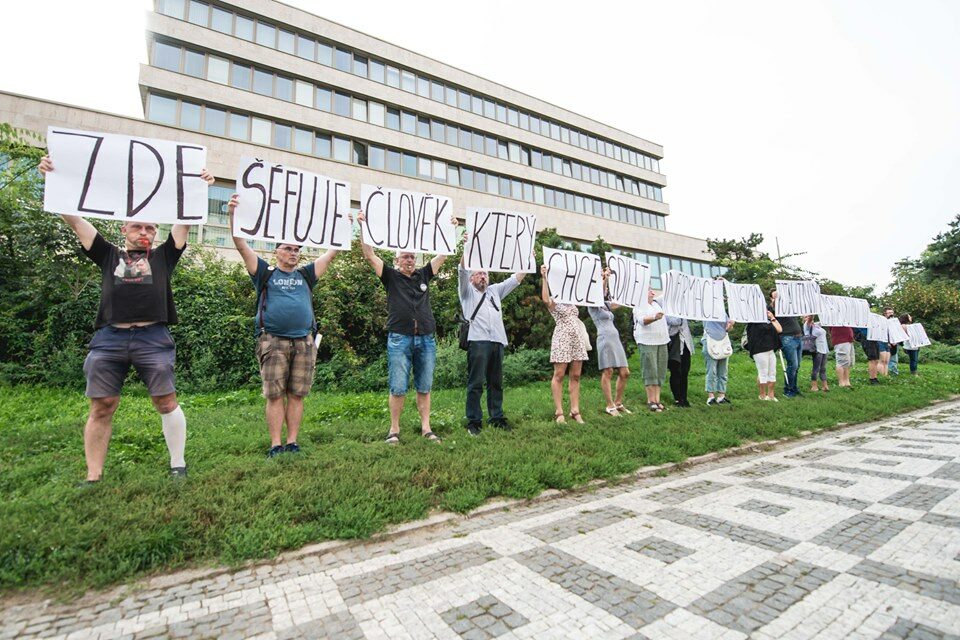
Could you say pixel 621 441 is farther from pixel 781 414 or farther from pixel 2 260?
pixel 2 260

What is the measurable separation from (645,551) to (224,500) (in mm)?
2515

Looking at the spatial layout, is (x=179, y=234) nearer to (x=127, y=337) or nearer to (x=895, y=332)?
(x=127, y=337)

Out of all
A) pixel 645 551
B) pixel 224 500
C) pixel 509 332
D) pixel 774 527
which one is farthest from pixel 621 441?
pixel 509 332

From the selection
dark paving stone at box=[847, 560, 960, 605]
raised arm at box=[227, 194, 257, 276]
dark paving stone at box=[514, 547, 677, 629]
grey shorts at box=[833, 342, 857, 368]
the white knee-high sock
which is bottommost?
dark paving stone at box=[514, 547, 677, 629]

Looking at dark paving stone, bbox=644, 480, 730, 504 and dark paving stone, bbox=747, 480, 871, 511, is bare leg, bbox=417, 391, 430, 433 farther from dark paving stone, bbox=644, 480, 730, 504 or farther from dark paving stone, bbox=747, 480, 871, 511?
dark paving stone, bbox=747, 480, 871, 511

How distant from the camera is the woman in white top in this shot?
23.3 ft

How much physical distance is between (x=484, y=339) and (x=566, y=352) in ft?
4.10

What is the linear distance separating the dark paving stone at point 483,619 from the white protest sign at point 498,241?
13.4 ft

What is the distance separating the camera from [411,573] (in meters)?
2.25

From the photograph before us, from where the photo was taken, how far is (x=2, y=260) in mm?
8445

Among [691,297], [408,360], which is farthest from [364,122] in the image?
[408,360]

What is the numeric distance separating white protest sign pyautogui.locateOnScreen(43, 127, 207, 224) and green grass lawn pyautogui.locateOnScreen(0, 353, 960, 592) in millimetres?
1945

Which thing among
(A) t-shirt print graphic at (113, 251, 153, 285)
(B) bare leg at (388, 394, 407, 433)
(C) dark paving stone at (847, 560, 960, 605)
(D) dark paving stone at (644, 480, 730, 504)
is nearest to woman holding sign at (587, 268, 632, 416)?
(D) dark paving stone at (644, 480, 730, 504)

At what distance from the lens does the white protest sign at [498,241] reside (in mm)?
5617
